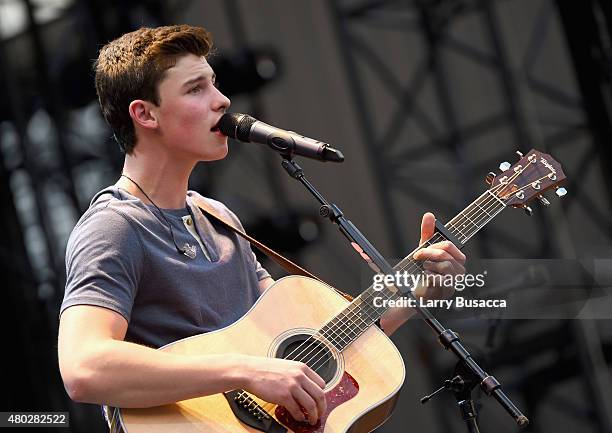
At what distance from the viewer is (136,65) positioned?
2795mm

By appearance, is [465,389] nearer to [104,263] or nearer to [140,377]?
[140,377]

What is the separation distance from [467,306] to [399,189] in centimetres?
80

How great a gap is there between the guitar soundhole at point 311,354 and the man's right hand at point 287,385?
19 centimetres

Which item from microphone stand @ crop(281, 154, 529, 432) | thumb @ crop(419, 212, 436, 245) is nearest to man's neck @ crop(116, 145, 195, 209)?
microphone stand @ crop(281, 154, 529, 432)

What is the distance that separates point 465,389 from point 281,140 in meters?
0.78

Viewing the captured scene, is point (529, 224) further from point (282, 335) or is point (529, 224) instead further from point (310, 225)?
point (282, 335)

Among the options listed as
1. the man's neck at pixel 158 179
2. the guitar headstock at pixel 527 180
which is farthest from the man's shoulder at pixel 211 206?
the guitar headstock at pixel 527 180

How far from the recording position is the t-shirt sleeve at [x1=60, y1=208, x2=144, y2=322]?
7.85ft

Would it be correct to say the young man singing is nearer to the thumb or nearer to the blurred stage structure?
the thumb

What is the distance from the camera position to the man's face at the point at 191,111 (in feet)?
8.95

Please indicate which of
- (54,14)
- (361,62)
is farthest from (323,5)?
(54,14)

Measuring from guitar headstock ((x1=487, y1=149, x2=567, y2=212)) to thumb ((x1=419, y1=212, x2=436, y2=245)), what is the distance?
0.21 m

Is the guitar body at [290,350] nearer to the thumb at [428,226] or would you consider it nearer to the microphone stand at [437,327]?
the microphone stand at [437,327]

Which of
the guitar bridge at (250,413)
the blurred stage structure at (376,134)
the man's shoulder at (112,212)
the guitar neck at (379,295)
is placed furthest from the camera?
the blurred stage structure at (376,134)
